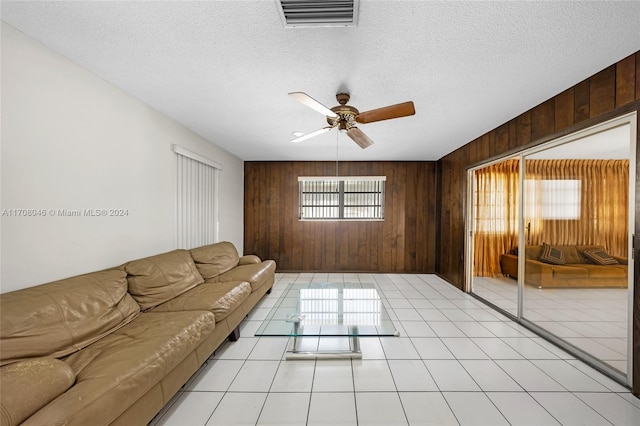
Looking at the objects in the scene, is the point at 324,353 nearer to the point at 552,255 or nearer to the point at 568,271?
the point at 552,255

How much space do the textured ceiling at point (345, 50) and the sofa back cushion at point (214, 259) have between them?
175 cm

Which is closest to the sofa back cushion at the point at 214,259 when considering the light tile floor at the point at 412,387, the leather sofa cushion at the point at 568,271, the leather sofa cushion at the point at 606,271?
the light tile floor at the point at 412,387

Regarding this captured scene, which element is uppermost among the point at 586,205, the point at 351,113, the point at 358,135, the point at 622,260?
the point at 351,113

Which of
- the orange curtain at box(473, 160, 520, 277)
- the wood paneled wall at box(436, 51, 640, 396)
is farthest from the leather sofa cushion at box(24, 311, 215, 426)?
the orange curtain at box(473, 160, 520, 277)

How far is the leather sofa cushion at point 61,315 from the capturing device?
1.31m

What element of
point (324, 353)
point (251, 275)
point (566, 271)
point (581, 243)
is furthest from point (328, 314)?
point (566, 271)

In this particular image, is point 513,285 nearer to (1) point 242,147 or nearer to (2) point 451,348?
(2) point 451,348

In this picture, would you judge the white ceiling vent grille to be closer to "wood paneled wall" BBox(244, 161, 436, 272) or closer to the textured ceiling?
the textured ceiling

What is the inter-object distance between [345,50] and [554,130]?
2.26 metres

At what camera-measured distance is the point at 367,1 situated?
1.36 m

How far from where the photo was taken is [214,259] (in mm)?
3398

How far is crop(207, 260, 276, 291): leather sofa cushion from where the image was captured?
3.08 meters

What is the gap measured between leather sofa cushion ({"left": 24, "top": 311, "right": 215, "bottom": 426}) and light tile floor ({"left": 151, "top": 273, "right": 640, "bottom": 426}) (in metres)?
0.48

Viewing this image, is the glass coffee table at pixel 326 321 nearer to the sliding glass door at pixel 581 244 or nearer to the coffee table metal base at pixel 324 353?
the coffee table metal base at pixel 324 353
